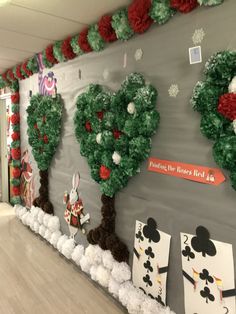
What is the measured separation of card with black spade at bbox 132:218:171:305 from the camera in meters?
1.84

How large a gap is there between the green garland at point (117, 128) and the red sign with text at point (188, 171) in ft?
0.33

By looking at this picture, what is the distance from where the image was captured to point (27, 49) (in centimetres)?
297

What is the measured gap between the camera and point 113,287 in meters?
2.19

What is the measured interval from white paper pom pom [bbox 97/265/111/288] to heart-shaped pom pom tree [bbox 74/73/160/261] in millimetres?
183

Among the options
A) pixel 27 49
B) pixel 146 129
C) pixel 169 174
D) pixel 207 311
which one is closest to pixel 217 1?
Answer: pixel 146 129

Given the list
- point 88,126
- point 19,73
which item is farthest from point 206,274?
point 19,73

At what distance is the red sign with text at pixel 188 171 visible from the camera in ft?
4.92

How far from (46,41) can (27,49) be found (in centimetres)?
37

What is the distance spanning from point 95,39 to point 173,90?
87 centimetres

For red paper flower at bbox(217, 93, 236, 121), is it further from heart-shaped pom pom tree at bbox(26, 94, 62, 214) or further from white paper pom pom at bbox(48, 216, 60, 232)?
white paper pom pom at bbox(48, 216, 60, 232)

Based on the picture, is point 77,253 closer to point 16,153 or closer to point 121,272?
point 121,272

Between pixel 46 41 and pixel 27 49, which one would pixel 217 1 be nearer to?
pixel 46 41

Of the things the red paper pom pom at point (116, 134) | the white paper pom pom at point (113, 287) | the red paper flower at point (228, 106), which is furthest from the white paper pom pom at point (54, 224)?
the red paper flower at point (228, 106)

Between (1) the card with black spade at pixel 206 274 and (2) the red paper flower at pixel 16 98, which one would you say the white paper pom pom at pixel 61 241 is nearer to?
(1) the card with black spade at pixel 206 274
